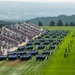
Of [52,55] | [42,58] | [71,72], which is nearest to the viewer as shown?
[71,72]

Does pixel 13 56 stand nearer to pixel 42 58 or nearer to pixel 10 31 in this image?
pixel 42 58

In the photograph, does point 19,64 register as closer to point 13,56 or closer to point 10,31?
point 13,56

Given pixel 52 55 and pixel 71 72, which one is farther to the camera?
pixel 52 55

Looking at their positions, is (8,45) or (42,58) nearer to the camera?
(42,58)

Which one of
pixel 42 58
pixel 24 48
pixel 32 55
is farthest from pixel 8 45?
pixel 42 58

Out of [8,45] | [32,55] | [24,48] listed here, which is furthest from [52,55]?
[8,45]

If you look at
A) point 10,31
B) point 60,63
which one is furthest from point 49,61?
point 10,31

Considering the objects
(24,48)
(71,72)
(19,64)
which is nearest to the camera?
(71,72)

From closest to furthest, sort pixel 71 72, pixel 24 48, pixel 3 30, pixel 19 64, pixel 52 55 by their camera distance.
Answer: pixel 71 72, pixel 19 64, pixel 52 55, pixel 24 48, pixel 3 30

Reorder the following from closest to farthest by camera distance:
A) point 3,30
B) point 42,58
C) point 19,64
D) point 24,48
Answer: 1. point 19,64
2. point 42,58
3. point 24,48
4. point 3,30
